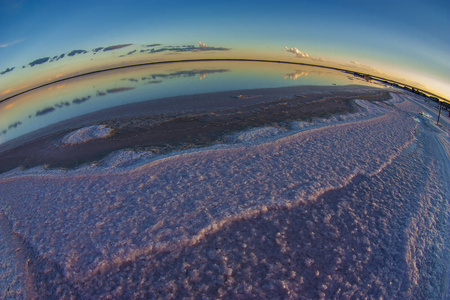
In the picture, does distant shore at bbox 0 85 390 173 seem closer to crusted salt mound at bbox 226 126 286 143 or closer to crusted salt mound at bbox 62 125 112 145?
crusted salt mound at bbox 62 125 112 145

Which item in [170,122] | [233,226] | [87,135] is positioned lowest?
[233,226]

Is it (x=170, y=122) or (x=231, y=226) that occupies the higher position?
(x=170, y=122)

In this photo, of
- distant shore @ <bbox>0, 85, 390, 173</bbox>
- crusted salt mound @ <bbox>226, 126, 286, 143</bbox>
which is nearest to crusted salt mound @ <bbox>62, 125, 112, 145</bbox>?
distant shore @ <bbox>0, 85, 390, 173</bbox>

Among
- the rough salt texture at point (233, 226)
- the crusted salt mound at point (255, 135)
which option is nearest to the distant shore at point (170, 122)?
the crusted salt mound at point (255, 135)

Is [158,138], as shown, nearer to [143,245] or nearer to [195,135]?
[195,135]

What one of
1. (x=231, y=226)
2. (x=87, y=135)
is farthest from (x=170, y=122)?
(x=231, y=226)

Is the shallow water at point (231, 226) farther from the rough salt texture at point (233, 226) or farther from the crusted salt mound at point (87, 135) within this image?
the crusted salt mound at point (87, 135)

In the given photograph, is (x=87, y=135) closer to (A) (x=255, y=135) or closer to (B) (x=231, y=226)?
(A) (x=255, y=135)
